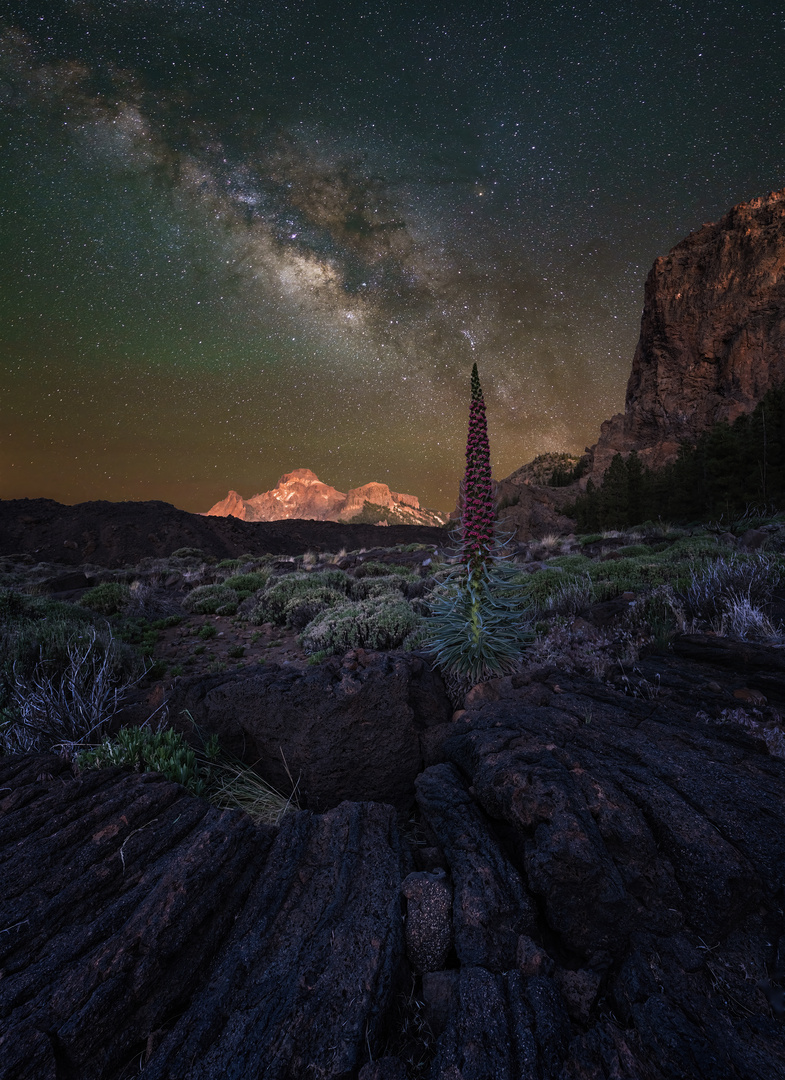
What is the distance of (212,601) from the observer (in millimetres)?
12461

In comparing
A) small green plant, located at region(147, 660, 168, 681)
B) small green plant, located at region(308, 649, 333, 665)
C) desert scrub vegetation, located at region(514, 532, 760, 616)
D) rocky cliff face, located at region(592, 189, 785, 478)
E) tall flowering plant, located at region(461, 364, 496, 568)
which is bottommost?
small green plant, located at region(147, 660, 168, 681)

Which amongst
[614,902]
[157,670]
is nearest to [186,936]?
[614,902]

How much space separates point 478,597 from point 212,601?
975 centimetres

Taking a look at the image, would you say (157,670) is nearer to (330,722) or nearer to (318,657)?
(318,657)

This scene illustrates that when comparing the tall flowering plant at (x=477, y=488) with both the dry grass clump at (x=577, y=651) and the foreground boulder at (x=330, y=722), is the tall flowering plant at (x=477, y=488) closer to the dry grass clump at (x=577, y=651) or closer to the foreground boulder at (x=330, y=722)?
the dry grass clump at (x=577, y=651)

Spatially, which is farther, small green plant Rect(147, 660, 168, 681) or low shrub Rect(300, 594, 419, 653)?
low shrub Rect(300, 594, 419, 653)

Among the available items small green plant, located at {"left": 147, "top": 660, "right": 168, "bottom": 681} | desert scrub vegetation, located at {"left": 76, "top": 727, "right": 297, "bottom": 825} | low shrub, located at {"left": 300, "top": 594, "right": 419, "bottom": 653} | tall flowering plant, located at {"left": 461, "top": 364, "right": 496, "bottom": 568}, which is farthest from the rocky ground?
low shrub, located at {"left": 300, "top": 594, "right": 419, "bottom": 653}

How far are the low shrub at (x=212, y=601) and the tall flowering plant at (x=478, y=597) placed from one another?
8.50 metres

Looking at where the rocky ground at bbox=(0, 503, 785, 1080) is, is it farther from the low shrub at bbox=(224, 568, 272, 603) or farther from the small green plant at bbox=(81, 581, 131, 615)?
the low shrub at bbox=(224, 568, 272, 603)

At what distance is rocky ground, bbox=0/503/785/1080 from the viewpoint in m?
1.55

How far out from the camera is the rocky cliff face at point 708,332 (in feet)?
224

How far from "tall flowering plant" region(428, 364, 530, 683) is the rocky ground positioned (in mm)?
1410

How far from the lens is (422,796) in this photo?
3016 millimetres

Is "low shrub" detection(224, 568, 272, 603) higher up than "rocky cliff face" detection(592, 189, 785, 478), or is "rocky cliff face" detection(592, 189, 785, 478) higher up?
"rocky cliff face" detection(592, 189, 785, 478)
